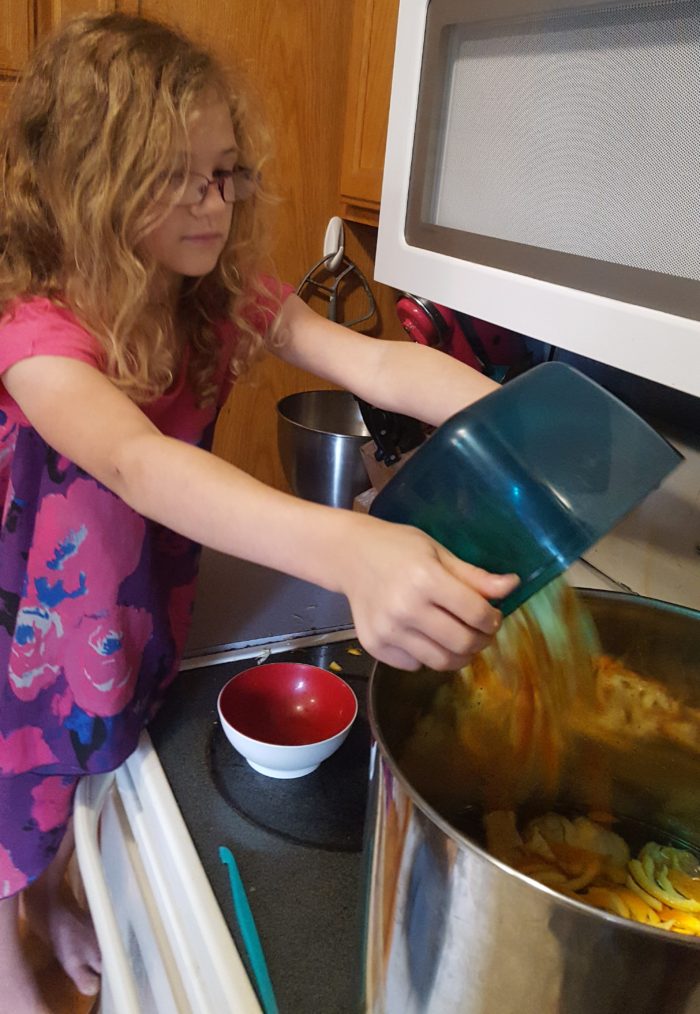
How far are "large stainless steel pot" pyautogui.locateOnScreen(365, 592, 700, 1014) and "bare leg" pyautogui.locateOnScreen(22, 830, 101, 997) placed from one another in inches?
26.3

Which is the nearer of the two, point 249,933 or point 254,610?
point 249,933

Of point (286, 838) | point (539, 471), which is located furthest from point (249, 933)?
point (539, 471)

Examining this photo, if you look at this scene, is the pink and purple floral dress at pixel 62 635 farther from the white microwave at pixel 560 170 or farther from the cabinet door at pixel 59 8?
the cabinet door at pixel 59 8

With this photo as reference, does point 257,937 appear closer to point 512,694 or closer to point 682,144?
point 512,694

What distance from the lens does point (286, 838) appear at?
0.58 meters

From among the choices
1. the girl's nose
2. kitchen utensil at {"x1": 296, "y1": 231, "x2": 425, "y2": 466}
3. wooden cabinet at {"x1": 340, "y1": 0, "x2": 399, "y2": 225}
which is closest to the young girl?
the girl's nose

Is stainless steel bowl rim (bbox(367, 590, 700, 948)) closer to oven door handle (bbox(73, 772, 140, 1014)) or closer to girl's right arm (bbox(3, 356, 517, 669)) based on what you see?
girl's right arm (bbox(3, 356, 517, 669))

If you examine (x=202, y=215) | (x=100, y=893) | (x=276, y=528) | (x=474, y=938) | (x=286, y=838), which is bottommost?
(x=100, y=893)

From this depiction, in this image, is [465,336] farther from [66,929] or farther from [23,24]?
[66,929]

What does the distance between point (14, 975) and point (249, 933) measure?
1.88 ft

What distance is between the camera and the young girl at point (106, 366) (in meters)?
0.59

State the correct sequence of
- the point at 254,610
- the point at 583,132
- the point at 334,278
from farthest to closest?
the point at 334,278
the point at 254,610
the point at 583,132

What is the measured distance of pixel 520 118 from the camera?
627mm

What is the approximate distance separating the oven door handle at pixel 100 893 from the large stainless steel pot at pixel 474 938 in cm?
30
